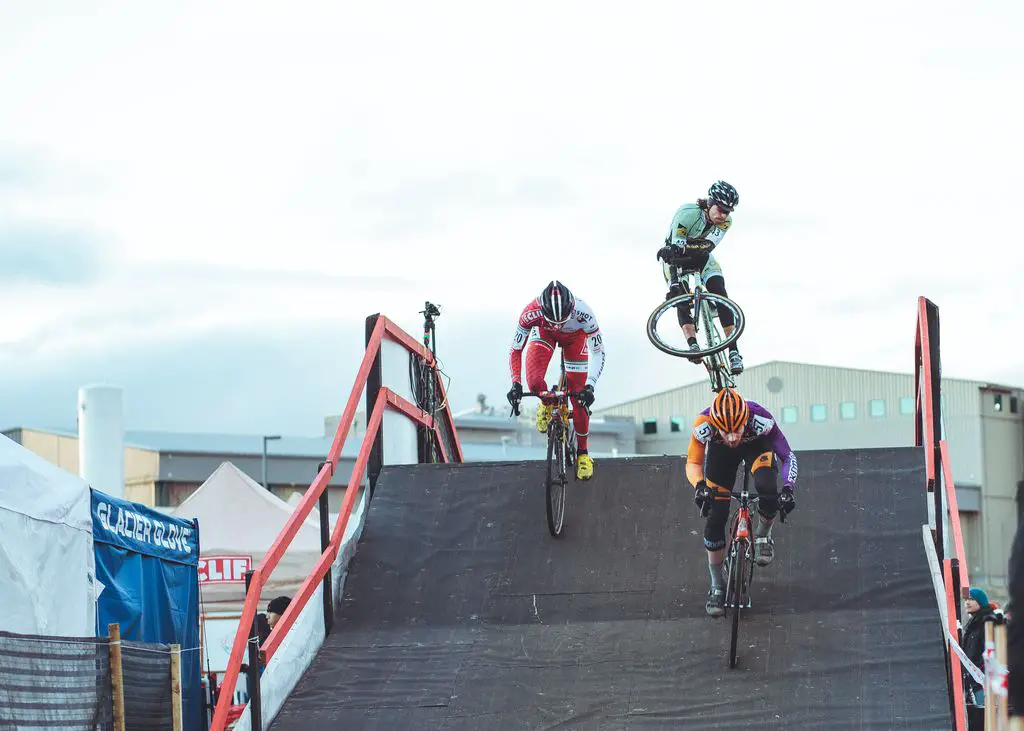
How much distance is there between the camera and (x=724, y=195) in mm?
13461

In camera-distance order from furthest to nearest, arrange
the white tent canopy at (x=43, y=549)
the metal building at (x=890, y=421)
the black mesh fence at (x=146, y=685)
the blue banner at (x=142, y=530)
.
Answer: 1. the metal building at (x=890, y=421)
2. the blue banner at (x=142, y=530)
3. the black mesh fence at (x=146, y=685)
4. the white tent canopy at (x=43, y=549)

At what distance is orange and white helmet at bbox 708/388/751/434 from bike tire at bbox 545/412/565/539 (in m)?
2.17

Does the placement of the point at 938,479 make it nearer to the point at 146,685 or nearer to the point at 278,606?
the point at 278,606

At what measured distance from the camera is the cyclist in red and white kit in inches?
478

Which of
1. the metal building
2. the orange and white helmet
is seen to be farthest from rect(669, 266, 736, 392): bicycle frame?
the metal building

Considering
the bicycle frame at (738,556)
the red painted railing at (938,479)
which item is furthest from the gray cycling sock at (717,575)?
the red painted railing at (938,479)

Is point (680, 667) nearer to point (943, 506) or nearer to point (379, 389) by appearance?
point (943, 506)

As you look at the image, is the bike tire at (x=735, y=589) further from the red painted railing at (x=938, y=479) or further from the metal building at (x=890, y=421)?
the metal building at (x=890, y=421)

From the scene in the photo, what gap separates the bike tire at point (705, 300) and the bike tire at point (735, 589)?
3782 mm

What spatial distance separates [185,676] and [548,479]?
3.29m

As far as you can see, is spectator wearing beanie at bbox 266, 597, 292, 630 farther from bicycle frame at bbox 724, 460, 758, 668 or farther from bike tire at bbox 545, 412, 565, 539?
bicycle frame at bbox 724, 460, 758, 668

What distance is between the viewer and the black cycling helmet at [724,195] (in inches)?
530

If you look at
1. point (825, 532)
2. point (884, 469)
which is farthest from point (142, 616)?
point (884, 469)

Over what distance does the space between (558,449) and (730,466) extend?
2.07m
